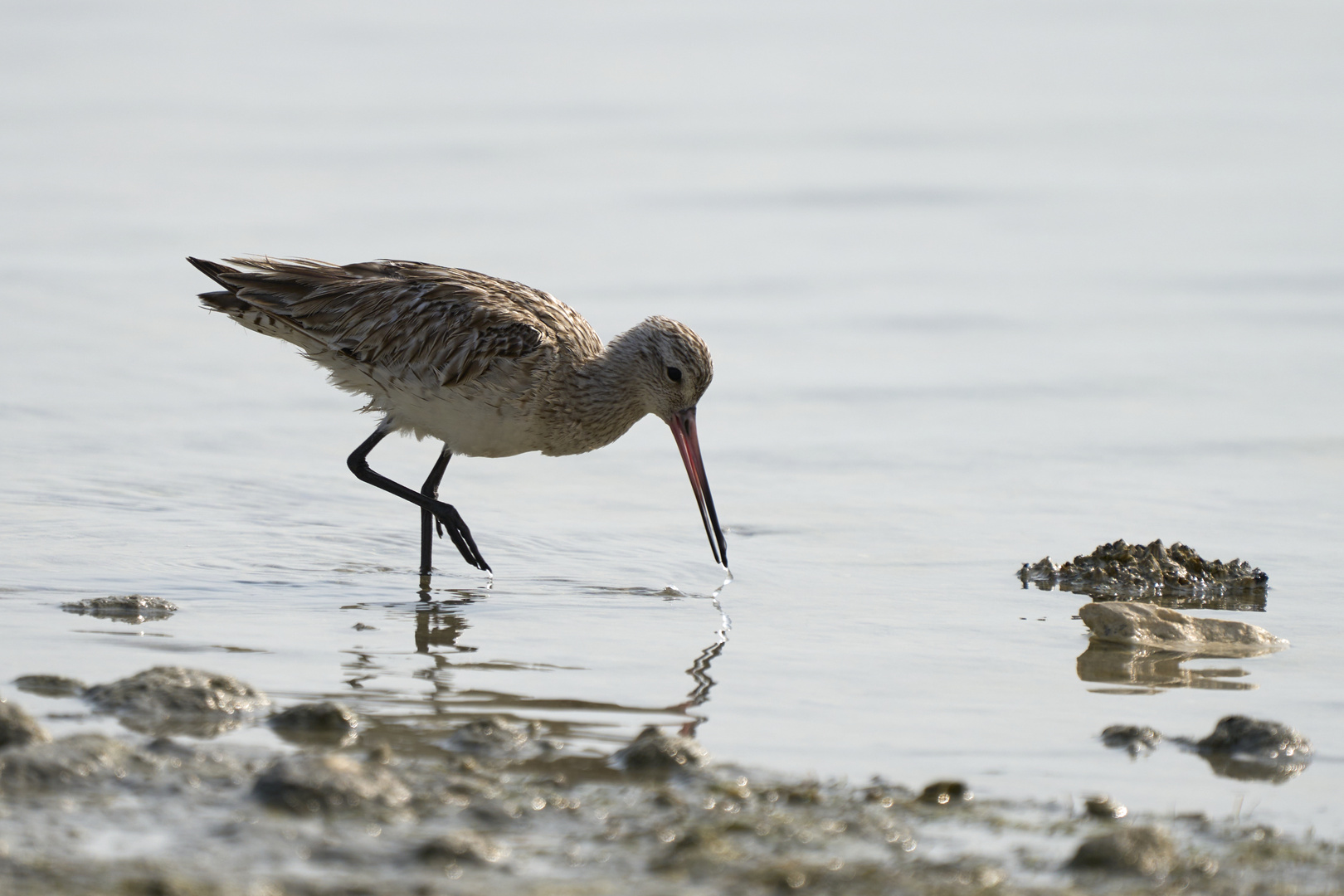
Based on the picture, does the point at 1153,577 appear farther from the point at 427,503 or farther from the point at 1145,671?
the point at 427,503

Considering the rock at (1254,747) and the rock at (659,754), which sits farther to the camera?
the rock at (1254,747)

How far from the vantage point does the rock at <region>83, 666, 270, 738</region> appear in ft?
13.5

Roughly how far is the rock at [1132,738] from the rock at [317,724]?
180 centimetres

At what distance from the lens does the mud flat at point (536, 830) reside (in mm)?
3189

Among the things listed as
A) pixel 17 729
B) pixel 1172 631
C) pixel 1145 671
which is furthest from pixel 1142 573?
pixel 17 729

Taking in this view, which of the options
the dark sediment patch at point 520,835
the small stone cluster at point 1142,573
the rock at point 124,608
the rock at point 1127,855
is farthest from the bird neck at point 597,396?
the rock at point 1127,855

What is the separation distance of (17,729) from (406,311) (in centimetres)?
342

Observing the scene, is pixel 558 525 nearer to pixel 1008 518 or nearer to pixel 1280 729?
pixel 1008 518

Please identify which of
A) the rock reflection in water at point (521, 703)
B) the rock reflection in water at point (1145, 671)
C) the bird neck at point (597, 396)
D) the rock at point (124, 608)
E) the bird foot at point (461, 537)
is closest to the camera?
the rock reflection in water at point (521, 703)

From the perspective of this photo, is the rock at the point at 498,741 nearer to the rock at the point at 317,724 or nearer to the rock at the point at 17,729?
the rock at the point at 317,724

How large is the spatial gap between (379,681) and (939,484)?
3.78m

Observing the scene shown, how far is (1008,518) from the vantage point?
743 centimetres

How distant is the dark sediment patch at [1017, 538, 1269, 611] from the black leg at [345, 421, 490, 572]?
1.97 metres

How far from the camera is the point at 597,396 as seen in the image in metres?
6.97
